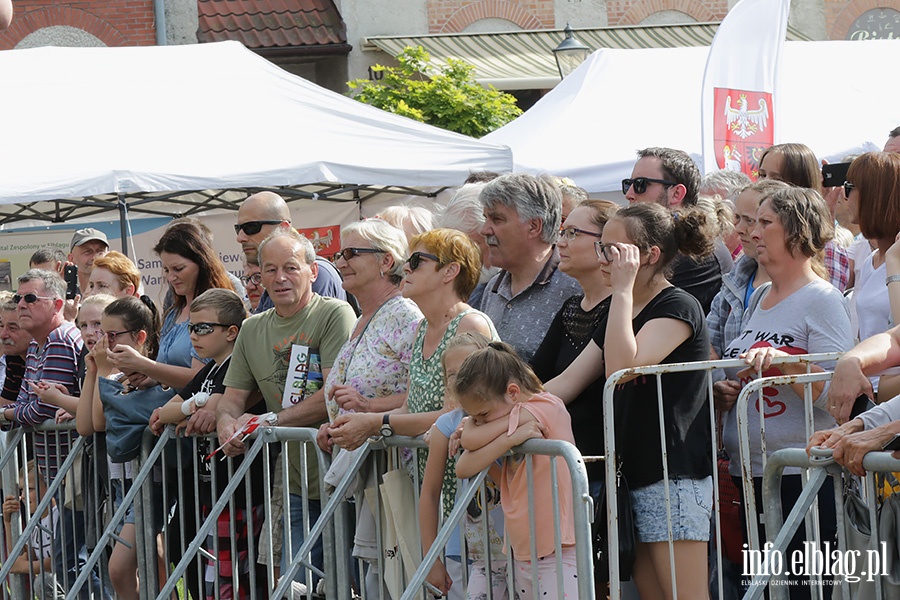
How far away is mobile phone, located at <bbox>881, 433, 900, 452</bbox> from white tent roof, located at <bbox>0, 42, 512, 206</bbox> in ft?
23.9

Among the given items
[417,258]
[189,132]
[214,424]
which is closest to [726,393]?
[417,258]

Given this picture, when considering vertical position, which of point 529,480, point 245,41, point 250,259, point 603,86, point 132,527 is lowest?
point 132,527

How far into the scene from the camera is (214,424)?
5.25 m

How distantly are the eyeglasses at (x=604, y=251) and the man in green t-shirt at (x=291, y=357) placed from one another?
1.30 meters

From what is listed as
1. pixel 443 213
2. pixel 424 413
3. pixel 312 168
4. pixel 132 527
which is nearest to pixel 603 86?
pixel 312 168

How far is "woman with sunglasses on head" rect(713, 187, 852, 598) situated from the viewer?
4.09 m

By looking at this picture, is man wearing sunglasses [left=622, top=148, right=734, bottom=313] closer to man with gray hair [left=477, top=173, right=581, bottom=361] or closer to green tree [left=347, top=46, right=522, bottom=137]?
man with gray hair [left=477, top=173, right=581, bottom=361]

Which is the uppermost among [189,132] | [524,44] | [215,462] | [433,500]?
[524,44]

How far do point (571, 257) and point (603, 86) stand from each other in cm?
793

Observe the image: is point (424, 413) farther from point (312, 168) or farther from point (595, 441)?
point (312, 168)

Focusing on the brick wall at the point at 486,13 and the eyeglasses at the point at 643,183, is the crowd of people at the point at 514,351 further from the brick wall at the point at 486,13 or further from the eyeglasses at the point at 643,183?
the brick wall at the point at 486,13

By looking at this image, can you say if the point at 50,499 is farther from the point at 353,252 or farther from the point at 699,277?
the point at 699,277

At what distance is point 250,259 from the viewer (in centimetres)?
614

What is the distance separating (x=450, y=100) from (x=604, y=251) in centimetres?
1261
